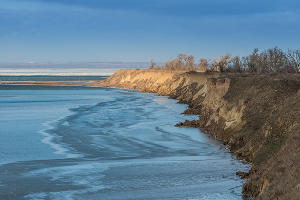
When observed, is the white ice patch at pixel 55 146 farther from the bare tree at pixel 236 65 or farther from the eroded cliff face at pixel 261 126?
the bare tree at pixel 236 65

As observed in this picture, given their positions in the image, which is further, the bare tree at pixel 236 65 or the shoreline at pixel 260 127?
the bare tree at pixel 236 65

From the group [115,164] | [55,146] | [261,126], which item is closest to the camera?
[115,164]

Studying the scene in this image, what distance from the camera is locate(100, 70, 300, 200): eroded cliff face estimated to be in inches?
508

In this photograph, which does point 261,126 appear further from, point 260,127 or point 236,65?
point 236,65

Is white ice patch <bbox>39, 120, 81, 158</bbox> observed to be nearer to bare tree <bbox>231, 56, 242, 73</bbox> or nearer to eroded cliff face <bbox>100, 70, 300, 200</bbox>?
eroded cliff face <bbox>100, 70, 300, 200</bbox>

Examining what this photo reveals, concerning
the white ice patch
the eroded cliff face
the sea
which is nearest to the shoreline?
the eroded cliff face

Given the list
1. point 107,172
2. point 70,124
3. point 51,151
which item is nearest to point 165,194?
point 107,172

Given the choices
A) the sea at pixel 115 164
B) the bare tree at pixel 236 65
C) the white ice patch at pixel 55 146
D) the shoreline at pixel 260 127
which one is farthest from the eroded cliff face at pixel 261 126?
the bare tree at pixel 236 65

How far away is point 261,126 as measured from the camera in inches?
897

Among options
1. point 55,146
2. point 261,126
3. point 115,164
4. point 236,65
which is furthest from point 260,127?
point 236,65

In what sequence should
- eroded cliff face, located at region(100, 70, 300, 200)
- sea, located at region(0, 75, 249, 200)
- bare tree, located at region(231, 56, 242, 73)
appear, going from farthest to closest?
bare tree, located at region(231, 56, 242, 73), sea, located at region(0, 75, 249, 200), eroded cliff face, located at region(100, 70, 300, 200)

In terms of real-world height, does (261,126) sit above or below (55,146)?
above

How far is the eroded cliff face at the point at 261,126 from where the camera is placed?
1291cm

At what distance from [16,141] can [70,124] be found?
1014 cm
